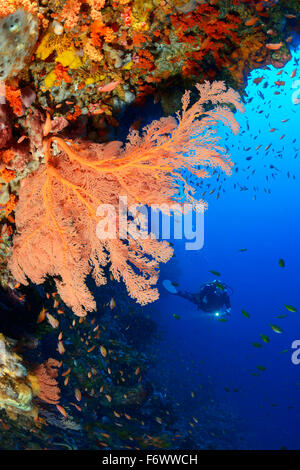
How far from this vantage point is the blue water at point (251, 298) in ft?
65.7

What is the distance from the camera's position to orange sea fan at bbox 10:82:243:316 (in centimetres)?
382

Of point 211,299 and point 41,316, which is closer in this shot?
point 41,316

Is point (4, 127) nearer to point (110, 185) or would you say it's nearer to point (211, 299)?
point (110, 185)

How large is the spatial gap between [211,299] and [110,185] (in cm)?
1364

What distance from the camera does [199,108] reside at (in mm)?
3801

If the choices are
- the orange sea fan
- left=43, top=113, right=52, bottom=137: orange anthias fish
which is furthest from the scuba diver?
left=43, top=113, right=52, bottom=137: orange anthias fish

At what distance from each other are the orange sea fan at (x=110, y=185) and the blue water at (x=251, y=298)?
4952 millimetres

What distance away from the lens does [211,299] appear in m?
16.1

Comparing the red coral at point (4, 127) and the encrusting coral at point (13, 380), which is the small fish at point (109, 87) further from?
the encrusting coral at point (13, 380)

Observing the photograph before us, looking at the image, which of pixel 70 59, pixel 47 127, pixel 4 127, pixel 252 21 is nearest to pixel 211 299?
pixel 252 21

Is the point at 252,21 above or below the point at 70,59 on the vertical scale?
above

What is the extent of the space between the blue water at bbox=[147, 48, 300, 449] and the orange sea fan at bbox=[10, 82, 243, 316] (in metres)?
4.95

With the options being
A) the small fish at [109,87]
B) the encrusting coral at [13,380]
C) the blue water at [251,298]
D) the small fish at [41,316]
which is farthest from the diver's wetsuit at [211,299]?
the small fish at [109,87]
